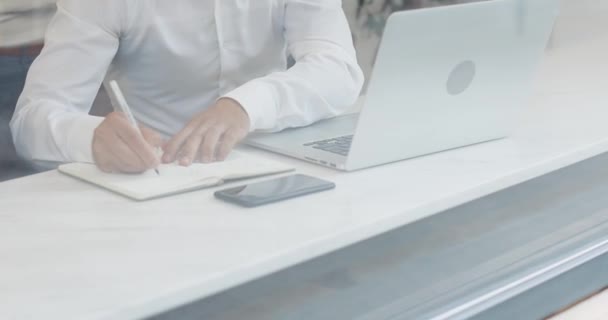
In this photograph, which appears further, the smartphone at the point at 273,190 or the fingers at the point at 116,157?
the fingers at the point at 116,157

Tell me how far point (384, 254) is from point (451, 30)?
287 mm

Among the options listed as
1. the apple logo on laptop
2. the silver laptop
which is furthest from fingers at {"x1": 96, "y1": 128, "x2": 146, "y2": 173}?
the apple logo on laptop

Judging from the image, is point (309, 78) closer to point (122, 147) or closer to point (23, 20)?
point (122, 147)

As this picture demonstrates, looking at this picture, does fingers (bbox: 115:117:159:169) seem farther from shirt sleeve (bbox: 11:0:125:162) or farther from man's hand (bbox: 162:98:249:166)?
shirt sleeve (bbox: 11:0:125:162)

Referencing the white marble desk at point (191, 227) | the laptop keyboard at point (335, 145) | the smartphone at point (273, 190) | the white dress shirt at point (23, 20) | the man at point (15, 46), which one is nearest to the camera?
the white marble desk at point (191, 227)

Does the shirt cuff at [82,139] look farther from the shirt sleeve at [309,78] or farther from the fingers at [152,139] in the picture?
the shirt sleeve at [309,78]

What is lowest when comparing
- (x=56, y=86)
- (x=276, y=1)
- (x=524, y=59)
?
(x=56, y=86)

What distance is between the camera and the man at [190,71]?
1.34m

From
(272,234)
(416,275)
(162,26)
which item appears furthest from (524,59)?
(162,26)

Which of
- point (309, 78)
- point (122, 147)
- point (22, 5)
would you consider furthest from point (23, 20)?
point (122, 147)

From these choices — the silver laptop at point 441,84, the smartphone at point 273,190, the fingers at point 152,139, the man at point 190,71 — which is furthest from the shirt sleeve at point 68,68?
the smartphone at point 273,190

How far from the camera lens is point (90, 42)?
1.60 metres

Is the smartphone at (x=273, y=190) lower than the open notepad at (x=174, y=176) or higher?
higher

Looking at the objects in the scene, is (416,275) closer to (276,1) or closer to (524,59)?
(524,59)
